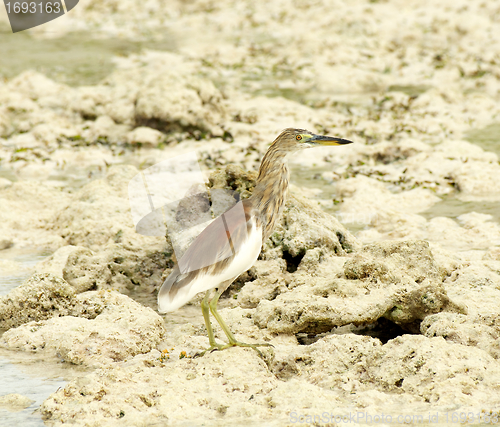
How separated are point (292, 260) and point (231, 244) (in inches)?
68.4

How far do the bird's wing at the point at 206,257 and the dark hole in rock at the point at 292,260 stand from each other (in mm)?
1594

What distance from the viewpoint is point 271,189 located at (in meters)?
4.32

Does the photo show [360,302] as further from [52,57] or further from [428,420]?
[52,57]

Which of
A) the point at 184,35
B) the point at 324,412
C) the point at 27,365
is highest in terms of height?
the point at 324,412

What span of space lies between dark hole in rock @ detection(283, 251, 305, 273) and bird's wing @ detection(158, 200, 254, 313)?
1.59 metres

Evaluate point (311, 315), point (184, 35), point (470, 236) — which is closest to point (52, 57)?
point (184, 35)

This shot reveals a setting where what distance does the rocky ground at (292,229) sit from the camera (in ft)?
12.5

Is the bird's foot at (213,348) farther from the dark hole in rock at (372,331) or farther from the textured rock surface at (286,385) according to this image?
the dark hole in rock at (372,331)

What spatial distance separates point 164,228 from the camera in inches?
233

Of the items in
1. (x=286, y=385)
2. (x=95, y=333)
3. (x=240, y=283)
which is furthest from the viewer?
(x=240, y=283)

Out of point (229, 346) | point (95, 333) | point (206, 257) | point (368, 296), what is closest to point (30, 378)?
point (95, 333)

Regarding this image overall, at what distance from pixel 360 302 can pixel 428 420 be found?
113cm

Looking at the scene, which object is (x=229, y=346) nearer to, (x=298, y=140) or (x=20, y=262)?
(x=298, y=140)

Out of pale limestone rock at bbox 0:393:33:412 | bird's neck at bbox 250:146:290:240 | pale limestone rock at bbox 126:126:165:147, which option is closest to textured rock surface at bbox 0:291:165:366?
pale limestone rock at bbox 0:393:33:412
